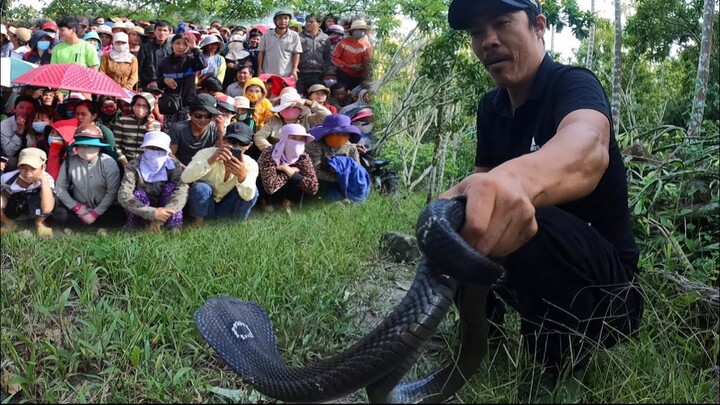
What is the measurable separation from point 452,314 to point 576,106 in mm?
1026

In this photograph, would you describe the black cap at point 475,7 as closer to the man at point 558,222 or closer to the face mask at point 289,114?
the man at point 558,222

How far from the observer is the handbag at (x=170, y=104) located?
1.84 meters

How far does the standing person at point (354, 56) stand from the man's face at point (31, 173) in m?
0.94

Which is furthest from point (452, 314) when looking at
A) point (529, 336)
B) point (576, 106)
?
point (576, 106)

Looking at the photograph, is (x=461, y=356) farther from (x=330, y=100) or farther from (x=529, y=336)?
(x=330, y=100)

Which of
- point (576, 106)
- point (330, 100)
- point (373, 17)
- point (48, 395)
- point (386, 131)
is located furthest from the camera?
point (386, 131)

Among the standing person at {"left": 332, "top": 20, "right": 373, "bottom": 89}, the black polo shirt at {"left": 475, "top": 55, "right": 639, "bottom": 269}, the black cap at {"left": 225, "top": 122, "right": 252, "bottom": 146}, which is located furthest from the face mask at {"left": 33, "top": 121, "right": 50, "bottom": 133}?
the black polo shirt at {"left": 475, "top": 55, "right": 639, "bottom": 269}

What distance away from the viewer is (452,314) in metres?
2.46

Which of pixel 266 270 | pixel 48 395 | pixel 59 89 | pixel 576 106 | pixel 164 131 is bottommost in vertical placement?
pixel 48 395

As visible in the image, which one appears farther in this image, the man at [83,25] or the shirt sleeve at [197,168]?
the shirt sleeve at [197,168]

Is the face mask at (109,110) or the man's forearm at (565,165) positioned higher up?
the man's forearm at (565,165)

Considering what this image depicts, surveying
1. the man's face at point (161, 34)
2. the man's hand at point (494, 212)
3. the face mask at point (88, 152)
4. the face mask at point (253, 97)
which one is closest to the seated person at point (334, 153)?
the face mask at point (253, 97)

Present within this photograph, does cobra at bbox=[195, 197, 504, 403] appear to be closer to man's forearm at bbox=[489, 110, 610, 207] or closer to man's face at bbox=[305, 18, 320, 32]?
man's forearm at bbox=[489, 110, 610, 207]

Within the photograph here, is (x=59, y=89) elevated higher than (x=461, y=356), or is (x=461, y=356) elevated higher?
(x=59, y=89)
